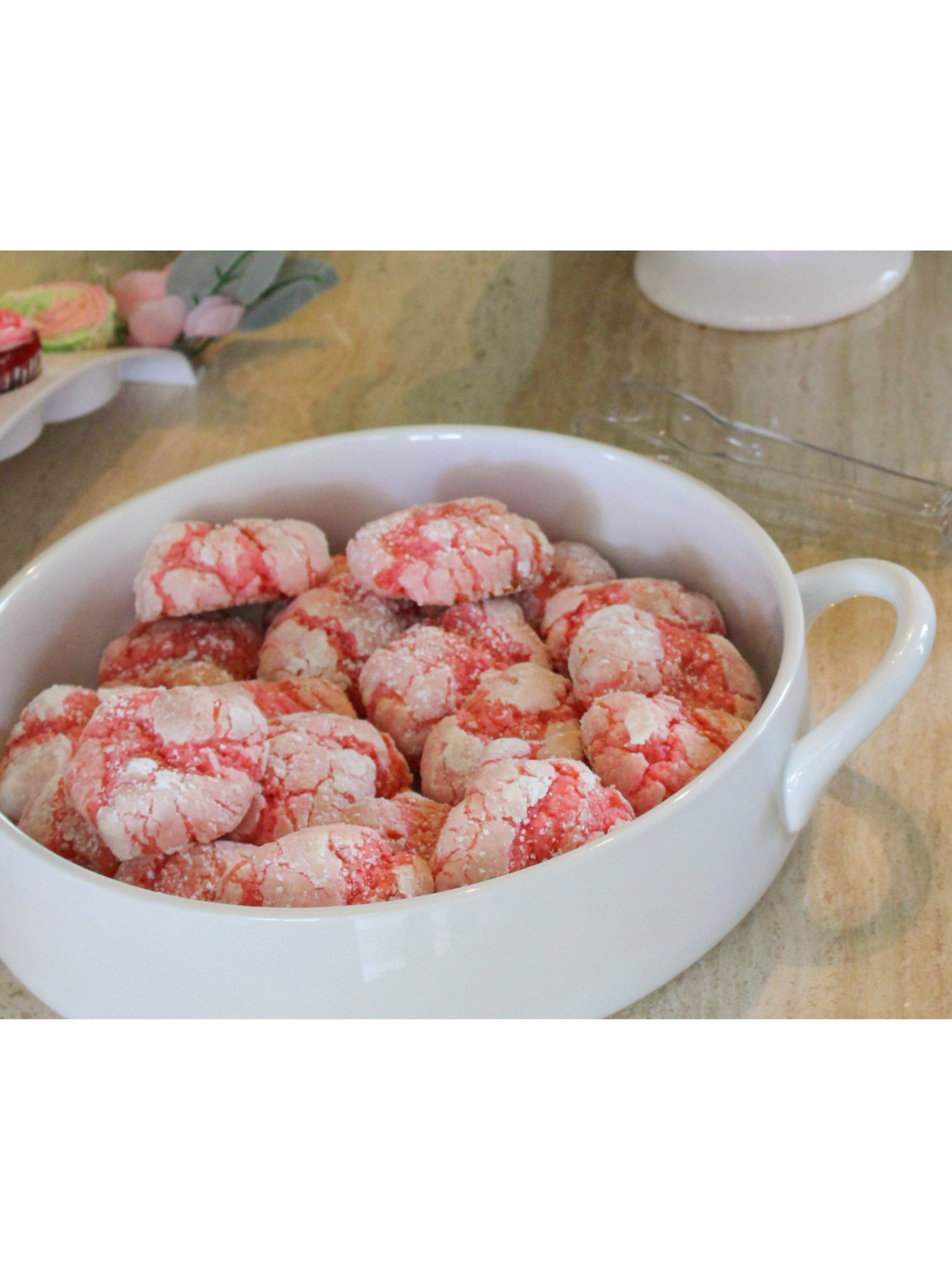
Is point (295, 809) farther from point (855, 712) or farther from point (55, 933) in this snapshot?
point (855, 712)

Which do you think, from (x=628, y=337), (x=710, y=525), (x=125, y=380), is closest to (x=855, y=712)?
(x=710, y=525)

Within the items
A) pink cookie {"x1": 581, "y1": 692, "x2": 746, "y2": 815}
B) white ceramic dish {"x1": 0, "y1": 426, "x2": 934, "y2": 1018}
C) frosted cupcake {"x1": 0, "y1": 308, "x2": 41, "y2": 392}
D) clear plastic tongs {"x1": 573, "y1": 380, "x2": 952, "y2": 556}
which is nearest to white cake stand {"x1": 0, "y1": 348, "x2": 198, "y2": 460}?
frosted cupcake {"x1": 0, "y1": 308, "x2": 41, "y2": 392}

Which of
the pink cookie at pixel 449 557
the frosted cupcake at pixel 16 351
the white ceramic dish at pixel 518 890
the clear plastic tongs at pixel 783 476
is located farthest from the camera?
the frosted cupcake at pixel 16 351

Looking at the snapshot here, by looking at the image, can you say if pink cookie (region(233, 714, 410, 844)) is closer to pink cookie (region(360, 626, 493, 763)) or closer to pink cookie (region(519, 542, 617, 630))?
pink cookie (region(360, 626, 493, 763))

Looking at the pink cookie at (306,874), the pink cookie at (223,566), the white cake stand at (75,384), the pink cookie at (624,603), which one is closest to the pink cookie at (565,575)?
the pink cookie at (624,603)

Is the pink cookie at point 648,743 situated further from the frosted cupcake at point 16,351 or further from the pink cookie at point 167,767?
the frosted cupcake at point 16,351

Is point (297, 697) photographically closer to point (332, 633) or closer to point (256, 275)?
point (332, 633)

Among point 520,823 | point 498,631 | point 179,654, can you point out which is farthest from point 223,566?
point 520,823
